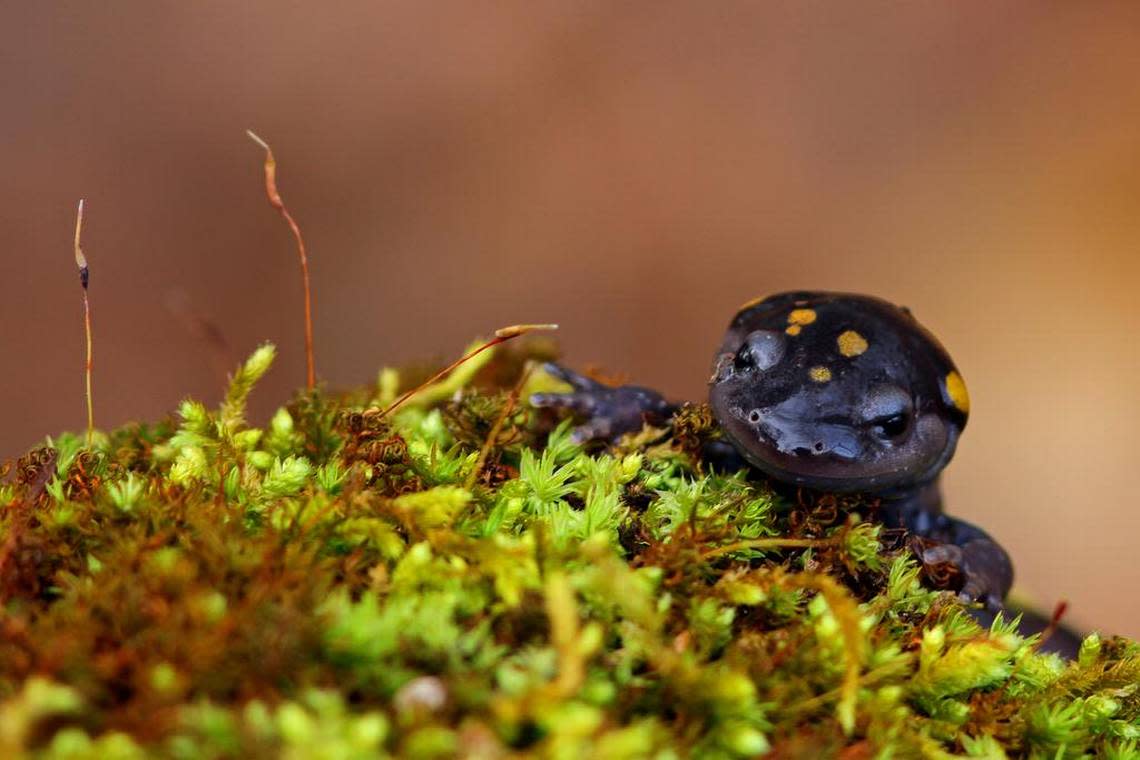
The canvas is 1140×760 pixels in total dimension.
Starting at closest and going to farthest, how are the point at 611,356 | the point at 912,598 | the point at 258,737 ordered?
1. the point at 258,737
2. the point at 912,598
3. the point at 611,356

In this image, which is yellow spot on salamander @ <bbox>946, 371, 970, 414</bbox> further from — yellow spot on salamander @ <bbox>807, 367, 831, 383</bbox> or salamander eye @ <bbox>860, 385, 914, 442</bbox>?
yellow spot on salamander @ <bbox>807, 367, 831, 383</bbox>

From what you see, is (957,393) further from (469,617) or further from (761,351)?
(469,617)

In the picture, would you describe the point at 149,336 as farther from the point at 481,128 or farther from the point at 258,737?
the point at 258,737

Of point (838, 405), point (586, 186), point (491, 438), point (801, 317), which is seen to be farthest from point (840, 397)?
point (586, 186)

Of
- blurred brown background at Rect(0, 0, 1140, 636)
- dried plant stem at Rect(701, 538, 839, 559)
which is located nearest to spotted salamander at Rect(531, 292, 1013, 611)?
dried plant stem at Rect(701, 538, 839, 559)

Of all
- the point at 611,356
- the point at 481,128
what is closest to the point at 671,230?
the point at 611,356

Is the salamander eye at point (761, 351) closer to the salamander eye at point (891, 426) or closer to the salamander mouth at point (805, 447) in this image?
the salamander mouth at point (805, 447)
